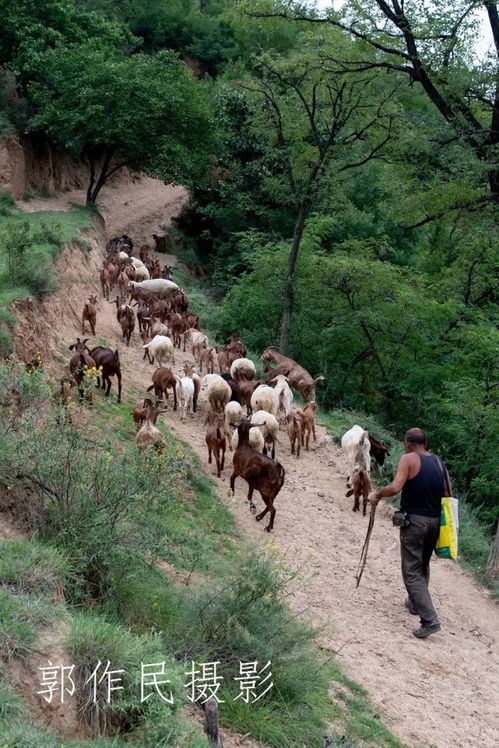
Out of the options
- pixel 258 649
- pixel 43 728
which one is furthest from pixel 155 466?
pixel 43 728

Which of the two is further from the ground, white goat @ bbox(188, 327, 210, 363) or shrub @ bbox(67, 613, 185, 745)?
shrub @ bbox(67, 613, 185, 745)

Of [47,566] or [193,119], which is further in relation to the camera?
[193,119]

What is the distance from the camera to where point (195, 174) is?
3105 cm

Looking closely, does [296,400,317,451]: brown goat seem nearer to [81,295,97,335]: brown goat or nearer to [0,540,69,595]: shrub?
[81,295,97,335]: brown goat

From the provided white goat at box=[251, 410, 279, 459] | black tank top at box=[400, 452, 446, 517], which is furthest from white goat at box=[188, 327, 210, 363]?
black tank top at box=[400, 452, 446, 517]

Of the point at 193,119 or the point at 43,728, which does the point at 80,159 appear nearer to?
the point at 193,119

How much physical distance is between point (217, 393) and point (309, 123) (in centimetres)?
Answer: 1055

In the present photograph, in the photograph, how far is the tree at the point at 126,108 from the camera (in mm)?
28250

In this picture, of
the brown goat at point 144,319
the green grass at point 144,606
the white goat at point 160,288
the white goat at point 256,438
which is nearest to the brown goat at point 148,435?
the white goat at point 256,438

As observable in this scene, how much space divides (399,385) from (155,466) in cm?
1328

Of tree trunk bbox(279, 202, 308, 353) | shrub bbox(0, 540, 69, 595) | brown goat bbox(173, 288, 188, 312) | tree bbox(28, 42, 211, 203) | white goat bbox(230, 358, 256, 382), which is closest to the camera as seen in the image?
shrub bbox(0, 540, 69, 595)

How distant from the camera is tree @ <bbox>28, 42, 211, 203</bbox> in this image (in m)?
28.2

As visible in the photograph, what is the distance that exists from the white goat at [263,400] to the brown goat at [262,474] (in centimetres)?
333

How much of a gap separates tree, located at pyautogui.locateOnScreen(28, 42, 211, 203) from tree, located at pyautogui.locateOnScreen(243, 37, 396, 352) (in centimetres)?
769
